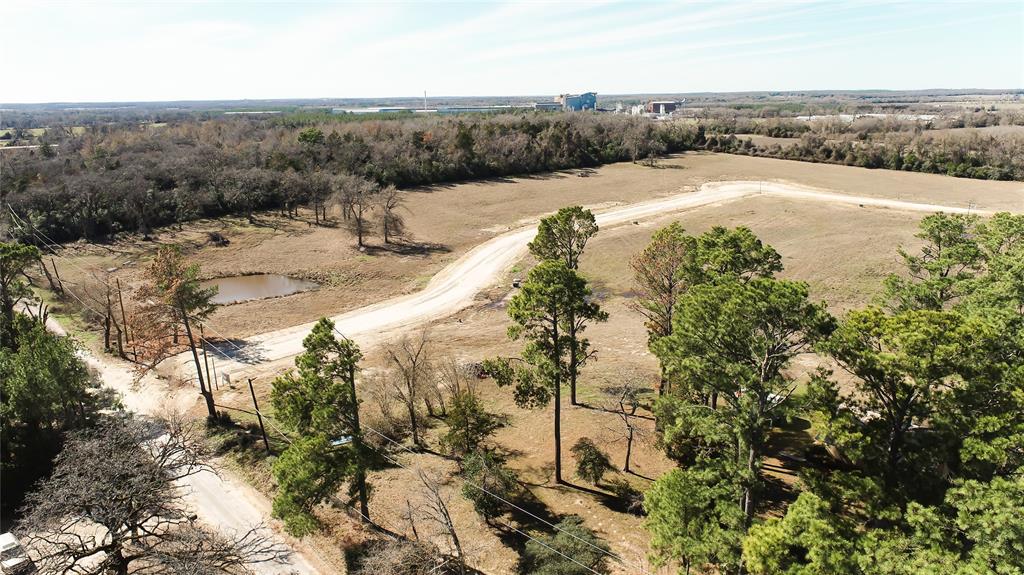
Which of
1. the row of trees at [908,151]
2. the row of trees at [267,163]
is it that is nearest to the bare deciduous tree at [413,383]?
the row of trees at [267,163]

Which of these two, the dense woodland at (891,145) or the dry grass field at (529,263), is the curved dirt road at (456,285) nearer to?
the dry grass field at (529,263)

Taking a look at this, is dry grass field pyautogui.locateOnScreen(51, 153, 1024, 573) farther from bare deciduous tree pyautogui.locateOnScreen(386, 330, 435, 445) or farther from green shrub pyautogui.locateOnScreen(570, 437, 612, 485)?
bare deciduous tree pyautogui.locateOnScreen(386, 330, 435, 445)

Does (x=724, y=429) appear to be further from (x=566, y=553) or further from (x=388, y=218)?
(x=388, y=218)

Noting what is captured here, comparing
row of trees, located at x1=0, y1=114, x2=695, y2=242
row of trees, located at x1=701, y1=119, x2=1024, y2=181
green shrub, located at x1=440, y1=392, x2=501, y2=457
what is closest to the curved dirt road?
green shrub, located at x1=440, y1=392, x2=501, y2=457

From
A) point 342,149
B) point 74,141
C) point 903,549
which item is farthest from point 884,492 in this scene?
point 74,141

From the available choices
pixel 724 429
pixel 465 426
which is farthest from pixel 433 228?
pixel 724 429
